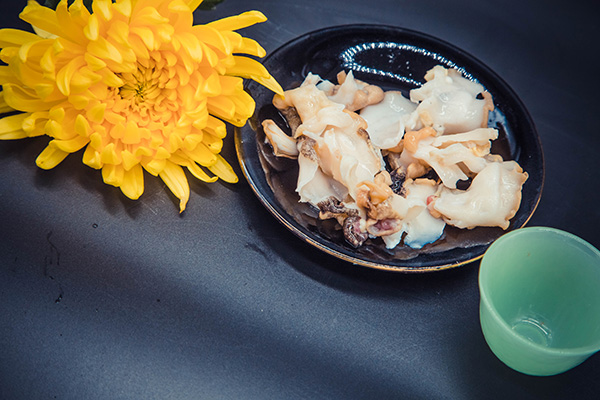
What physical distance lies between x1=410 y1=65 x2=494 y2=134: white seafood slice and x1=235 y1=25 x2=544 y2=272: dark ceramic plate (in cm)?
4

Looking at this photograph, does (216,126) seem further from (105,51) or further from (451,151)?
(451,151)

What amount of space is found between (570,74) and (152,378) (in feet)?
2.73

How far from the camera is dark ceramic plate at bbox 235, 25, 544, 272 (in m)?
0.74

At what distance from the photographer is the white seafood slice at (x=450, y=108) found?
841mm

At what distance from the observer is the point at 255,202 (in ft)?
2.73

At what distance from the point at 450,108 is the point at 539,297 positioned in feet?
0.94

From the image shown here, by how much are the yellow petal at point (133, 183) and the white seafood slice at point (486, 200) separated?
38 cm

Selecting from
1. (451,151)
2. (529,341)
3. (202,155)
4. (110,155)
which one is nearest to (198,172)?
(202,155)

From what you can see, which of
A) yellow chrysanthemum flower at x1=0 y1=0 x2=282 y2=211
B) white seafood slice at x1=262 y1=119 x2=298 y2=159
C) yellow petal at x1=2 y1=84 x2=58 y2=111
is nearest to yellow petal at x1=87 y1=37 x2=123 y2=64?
yellow chrysanthemum flower at x1=0 y1=0 x2=282 y2=211

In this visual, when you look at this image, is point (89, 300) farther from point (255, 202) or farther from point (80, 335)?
point (255, 202)

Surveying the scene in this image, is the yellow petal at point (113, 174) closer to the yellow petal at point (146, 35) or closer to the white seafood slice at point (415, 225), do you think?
the yellow petal at point (146, 35)

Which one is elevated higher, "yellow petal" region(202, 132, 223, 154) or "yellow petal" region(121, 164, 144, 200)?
"yellow petal" region(202, 132, 223, 154)

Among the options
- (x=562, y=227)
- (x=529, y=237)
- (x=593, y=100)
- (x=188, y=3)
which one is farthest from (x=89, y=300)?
(x=593, y=100)

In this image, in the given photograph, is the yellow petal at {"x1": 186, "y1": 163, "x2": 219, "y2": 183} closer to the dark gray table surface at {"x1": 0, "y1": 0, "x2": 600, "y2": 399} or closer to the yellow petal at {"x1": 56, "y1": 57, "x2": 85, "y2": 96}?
the dark gray table surface at {"x1": 0, "y1": 0, "x2": 600, "y2": 399}
